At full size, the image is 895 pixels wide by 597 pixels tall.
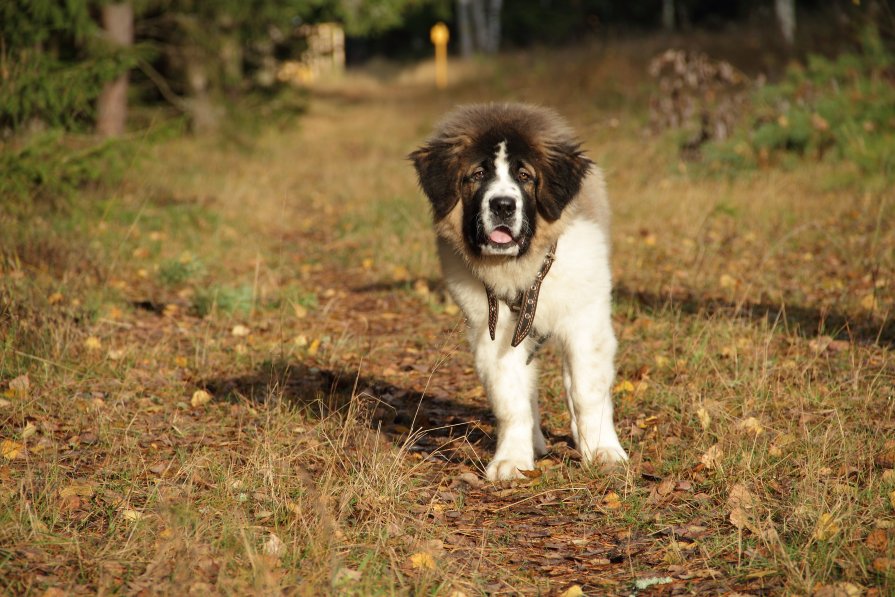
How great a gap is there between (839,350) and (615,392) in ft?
4.85

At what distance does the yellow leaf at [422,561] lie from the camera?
3178 millimetres

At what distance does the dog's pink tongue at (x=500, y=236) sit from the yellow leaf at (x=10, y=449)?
233 centimetres

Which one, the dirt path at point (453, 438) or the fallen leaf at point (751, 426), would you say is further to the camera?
the fallen leaf at point (751, 426)

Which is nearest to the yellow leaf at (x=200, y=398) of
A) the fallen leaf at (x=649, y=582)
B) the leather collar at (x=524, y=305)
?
the leather collar at (x=524, y=305)

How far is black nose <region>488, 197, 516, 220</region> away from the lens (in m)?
4.16

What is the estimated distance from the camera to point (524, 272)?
4348 mm

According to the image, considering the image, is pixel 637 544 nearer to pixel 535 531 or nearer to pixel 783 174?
pixel 535 531

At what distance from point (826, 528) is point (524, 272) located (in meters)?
1.71

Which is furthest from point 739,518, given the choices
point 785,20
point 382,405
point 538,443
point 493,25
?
point 493,25

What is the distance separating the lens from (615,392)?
5.30 meters

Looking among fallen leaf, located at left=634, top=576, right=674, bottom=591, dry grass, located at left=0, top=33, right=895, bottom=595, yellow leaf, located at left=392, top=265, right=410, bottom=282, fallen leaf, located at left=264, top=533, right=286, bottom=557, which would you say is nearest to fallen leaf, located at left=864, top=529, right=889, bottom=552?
dry grass, located at left=0, top=33, right=895, bottom=595

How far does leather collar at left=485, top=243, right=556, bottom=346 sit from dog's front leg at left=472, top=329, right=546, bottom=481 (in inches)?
4.0

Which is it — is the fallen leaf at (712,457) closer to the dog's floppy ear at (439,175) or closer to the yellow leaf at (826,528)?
the yellow leaf at (826,528)

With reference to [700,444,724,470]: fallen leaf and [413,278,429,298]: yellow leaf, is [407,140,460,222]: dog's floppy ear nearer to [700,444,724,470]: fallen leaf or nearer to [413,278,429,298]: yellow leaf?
[700,444,724,470]: fallen leaf
